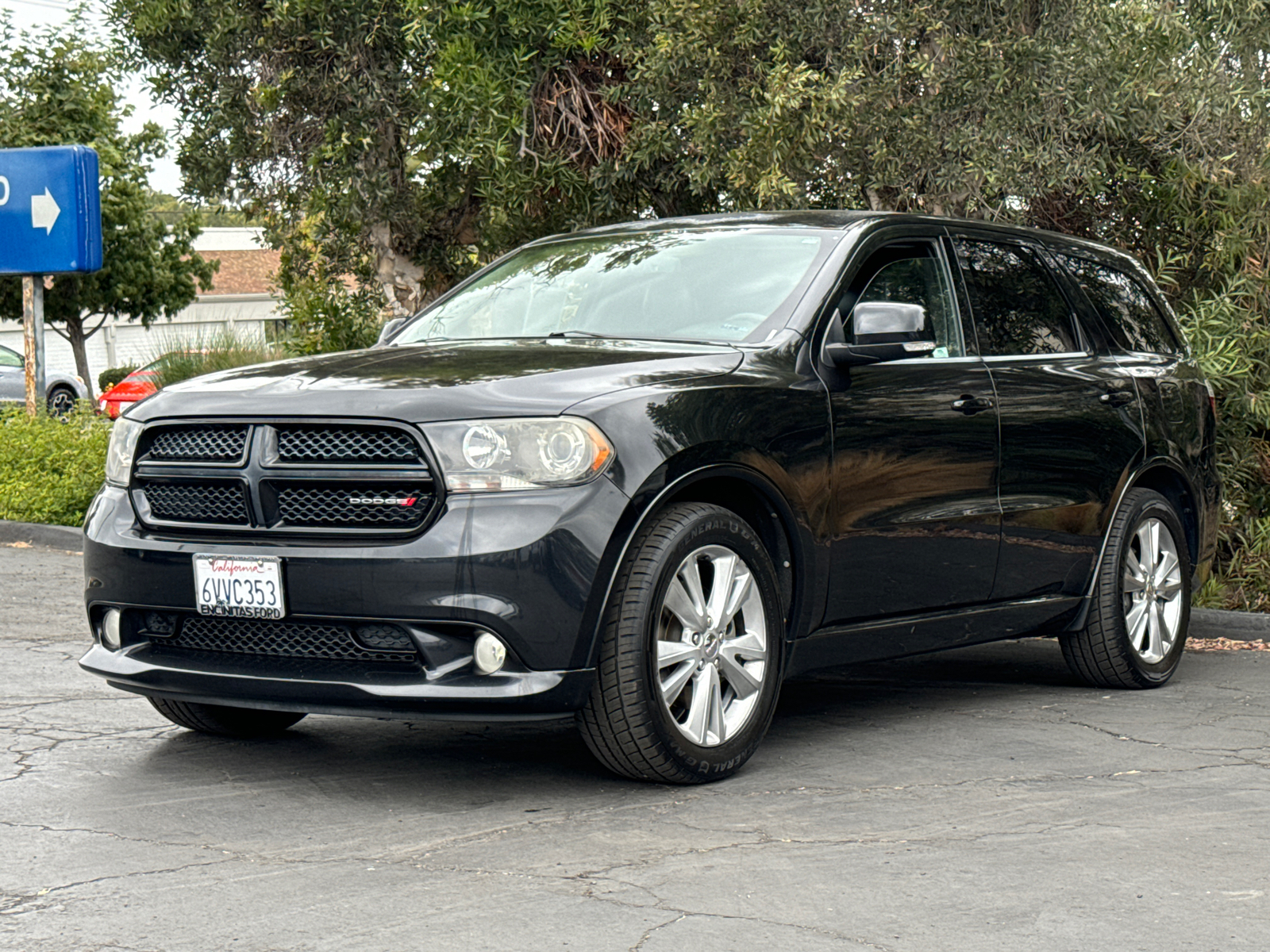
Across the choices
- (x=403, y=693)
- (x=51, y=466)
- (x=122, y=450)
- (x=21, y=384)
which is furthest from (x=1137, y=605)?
(x=21, y=384)

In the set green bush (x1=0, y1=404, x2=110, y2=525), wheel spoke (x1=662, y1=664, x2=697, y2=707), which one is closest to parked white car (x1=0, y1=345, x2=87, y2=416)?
green bush (x1=0, y1=404, x2=110, y2=525)

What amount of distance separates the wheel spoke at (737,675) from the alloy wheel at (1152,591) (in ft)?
7.55

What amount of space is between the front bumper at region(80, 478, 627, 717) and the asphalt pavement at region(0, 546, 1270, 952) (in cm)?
34

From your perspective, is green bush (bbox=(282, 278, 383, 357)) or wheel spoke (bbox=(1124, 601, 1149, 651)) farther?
green bush (bbox=(282, 278, 383, 357))

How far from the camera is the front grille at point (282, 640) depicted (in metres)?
4.90

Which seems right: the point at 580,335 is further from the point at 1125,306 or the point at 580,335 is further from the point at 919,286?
the point at 1125,306

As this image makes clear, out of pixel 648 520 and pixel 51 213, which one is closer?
pixel 648 520

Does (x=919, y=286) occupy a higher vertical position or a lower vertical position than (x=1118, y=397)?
higher

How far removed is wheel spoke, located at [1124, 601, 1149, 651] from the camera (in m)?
7.12

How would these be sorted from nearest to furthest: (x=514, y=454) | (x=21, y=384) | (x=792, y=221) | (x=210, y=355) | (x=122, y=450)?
(x=514, y=454), (x=122, y=450), (x=792, y=221), (x=210, y=355), (x=21, y=384)

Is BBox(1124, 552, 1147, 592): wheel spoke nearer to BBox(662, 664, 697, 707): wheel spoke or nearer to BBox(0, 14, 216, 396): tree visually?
BBox(662, 664, 697, 707): wheel spoke

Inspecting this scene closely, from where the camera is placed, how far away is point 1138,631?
7.17m

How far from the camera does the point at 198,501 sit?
16.9ft

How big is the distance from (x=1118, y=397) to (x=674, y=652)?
2.75 m
